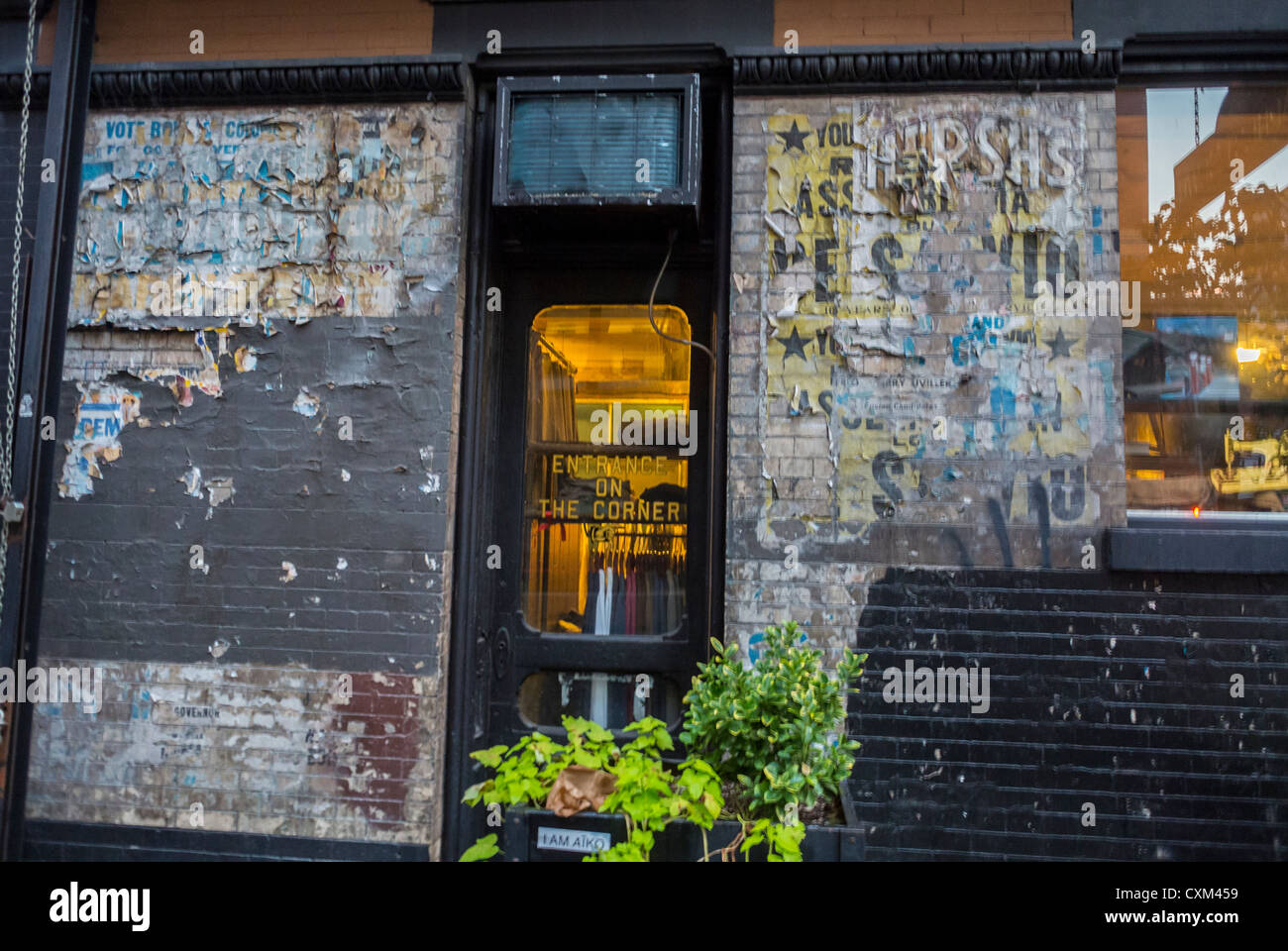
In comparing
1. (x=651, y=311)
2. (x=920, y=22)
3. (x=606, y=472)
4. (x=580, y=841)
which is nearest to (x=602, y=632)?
(x=606, y=472)

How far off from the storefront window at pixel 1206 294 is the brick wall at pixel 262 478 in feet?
11.1

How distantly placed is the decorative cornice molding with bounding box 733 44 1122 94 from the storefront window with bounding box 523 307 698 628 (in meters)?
1.25

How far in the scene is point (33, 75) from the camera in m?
4.20

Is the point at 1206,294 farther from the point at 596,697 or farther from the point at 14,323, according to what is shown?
the point at 14,323

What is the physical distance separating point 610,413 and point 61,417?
2.83m

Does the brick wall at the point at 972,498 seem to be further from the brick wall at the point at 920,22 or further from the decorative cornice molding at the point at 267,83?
the decorative cornice molding at the point at 267,83

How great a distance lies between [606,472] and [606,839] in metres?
2.32

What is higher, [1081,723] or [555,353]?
[555,353]

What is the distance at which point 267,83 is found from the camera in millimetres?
4090

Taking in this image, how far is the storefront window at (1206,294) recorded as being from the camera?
3818mm

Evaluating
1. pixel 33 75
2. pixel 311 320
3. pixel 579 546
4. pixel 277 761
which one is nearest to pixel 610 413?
pixel 579 546

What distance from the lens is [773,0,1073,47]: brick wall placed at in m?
3.86

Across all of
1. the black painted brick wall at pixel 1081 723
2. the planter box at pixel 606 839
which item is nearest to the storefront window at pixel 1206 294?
the black painted brick wall at pixel 1081 723
